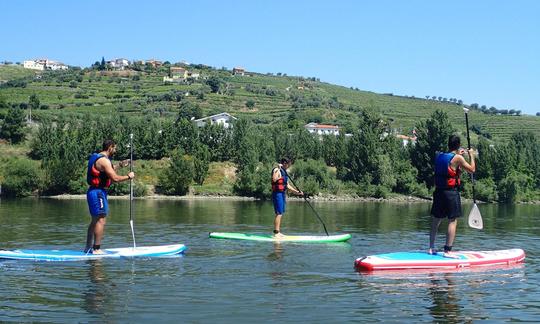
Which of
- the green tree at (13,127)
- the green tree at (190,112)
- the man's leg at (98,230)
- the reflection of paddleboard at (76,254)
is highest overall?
the green tree at (190,112)

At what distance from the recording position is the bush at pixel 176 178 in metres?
65.0

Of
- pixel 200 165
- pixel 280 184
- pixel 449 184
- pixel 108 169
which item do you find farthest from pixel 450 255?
pixel 200 165

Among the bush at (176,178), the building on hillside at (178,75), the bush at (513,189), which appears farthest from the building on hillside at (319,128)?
the building on hillside at (178,75)

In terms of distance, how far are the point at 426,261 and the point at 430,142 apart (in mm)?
62188

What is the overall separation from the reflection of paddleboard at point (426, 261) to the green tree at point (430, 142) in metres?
59.6

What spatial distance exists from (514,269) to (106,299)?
847 cm

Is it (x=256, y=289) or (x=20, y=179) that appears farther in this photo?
(x=20, y=179)

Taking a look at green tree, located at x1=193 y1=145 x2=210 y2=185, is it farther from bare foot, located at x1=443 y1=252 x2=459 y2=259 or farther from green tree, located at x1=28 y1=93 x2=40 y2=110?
bare foot, located at x1=443 y1=252 x2=459 y2=259

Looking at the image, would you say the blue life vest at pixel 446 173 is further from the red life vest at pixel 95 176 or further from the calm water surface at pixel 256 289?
the red life vest at pixel 95 176

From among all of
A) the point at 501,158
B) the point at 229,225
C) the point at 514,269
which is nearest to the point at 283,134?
the point at 501,158

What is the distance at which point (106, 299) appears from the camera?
32.0 feet

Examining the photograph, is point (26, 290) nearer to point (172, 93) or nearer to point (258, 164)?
point (258, 164)

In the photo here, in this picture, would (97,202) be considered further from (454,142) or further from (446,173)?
(454,142)

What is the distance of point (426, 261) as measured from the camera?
42.4ft
